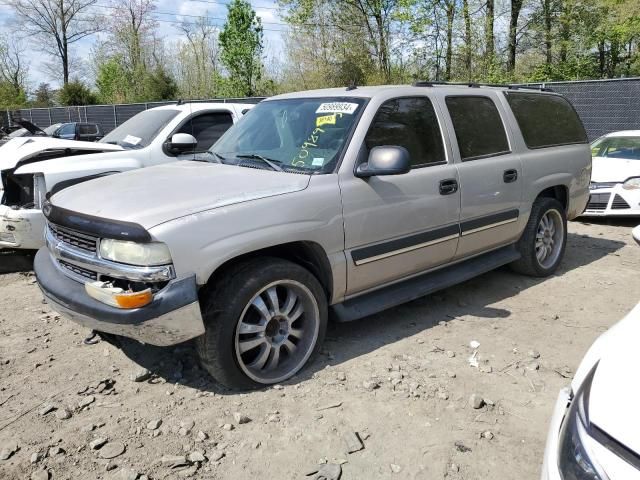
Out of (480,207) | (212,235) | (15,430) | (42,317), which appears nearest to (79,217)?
(212,235)

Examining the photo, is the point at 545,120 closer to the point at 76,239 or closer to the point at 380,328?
the point at 380,328

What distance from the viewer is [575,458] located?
167cm

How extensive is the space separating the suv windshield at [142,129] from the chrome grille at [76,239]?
3.50 metres

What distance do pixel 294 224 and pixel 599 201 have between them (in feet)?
21.3

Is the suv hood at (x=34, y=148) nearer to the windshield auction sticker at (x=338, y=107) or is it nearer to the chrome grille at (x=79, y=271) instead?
the chrome grille at (x=79, y=271)

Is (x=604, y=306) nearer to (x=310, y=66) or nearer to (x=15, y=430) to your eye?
(x=15, y=430)

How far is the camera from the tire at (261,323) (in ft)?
10.3

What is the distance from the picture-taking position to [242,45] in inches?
995

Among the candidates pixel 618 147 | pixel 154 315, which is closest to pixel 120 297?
pixel 154 315

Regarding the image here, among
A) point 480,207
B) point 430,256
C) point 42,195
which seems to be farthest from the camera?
point 42,195

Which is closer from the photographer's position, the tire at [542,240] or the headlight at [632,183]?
the tire at [542,240]

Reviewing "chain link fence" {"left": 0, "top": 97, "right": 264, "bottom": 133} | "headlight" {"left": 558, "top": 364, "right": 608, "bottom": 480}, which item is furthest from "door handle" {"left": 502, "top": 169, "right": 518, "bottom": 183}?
Answer: "chain link fence" {"left": 0, "top": 97, "right": 264, "bottom": 133}

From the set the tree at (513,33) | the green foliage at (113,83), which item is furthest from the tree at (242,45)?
the green foliage at (113,83)

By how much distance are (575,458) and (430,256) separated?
265cm
